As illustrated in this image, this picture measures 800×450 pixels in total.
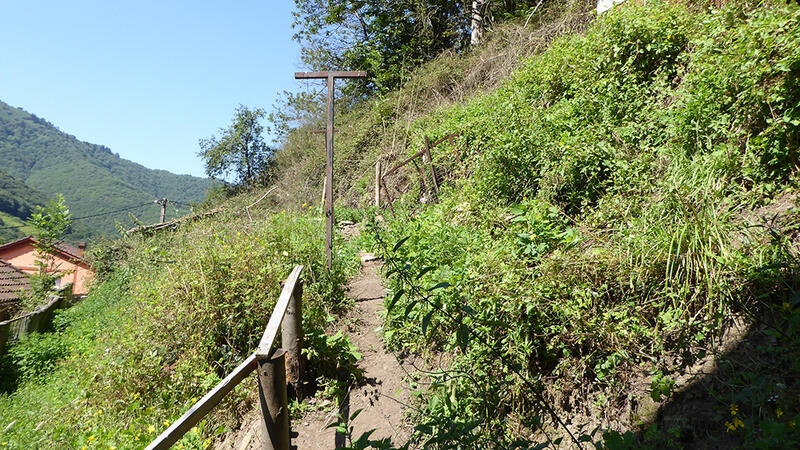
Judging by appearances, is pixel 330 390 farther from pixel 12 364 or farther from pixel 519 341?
pixel 12 364

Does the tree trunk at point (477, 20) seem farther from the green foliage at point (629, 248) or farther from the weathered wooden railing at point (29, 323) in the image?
the weathered wooden railing at point (29, 323)

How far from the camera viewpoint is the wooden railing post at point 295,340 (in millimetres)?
3287

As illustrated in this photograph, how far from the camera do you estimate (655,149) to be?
3750 millimetres

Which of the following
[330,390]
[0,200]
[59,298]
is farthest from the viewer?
[0,200]

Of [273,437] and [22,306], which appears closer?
[273,437]

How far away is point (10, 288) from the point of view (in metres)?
12.6

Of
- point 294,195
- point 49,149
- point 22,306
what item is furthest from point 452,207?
point 49,149

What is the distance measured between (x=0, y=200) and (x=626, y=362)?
7784 cm

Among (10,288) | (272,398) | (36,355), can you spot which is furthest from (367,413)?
(10,288)

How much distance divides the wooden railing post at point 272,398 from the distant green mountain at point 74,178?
198 feet

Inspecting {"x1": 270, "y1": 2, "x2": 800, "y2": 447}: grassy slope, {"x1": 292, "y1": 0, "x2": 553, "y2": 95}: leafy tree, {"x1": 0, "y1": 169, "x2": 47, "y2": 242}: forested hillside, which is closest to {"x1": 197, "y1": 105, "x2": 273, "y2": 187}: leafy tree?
{"x1": 292, "y1": 0, "x2": 553, "y2": 95}: leafy tree

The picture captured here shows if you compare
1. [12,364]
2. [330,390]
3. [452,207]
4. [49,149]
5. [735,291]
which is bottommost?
[12,364]

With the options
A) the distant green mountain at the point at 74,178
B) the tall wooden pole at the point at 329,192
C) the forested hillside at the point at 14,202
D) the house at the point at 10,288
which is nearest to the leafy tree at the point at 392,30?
the tall wooden pole at the point at 329,192

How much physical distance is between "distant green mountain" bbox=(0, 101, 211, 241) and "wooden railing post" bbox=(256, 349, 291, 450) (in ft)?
198
